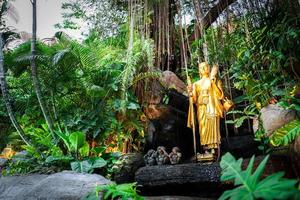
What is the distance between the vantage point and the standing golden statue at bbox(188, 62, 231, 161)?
6105 mm

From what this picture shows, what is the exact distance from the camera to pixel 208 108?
6270mm

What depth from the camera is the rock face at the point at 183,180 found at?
17.1 ft

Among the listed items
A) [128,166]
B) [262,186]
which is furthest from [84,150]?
[262,186]

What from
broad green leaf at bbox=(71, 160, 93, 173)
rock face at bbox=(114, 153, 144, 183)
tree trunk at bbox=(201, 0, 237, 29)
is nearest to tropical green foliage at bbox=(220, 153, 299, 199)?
broad green leaf at bbox=(71, 160, 93, 173)

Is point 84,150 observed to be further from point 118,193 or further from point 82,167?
point 118,193

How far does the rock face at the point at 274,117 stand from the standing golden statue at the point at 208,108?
86 centimetres

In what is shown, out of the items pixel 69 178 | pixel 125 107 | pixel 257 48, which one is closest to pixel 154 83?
pixel 125 107

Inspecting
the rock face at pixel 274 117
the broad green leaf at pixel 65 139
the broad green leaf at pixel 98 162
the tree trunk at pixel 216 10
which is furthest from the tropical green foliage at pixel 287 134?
the broad green leaf at pixel 65 139

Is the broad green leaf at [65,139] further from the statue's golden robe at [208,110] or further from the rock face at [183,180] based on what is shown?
the statue's golden robe at [208,110]

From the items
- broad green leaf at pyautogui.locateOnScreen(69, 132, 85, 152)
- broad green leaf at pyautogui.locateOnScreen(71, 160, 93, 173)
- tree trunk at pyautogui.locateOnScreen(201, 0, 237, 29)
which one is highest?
tree trunk at pyautogui.locateOnScreen(201, 0, 237, 29)

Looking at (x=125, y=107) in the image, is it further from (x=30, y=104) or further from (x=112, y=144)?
(x=30, y=104)

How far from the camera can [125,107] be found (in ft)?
22.7

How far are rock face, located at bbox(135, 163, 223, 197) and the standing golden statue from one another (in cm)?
68

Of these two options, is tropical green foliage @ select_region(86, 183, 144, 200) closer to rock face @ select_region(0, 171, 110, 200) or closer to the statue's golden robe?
rock face @ select_region(0, 171, 110, 200)
